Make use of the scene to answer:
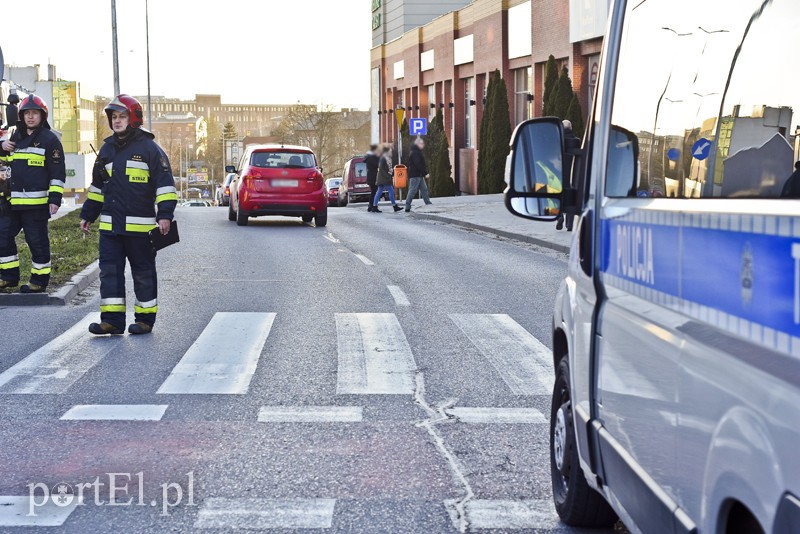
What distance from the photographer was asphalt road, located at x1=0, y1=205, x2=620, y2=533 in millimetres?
4879

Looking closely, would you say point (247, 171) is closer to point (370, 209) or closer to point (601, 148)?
point (370, 209)

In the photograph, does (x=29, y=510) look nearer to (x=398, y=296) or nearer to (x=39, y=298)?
(x=39, y=298)

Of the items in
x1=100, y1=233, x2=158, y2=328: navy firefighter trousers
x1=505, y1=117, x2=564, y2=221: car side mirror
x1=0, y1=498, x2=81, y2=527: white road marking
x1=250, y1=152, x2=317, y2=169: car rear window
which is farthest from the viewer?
x1=250, y1=152, x2=317, y2=169: car rear window

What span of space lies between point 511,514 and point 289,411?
2283 millimetres

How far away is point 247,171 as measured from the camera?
24.9 m

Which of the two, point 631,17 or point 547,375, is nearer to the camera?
point 631,17

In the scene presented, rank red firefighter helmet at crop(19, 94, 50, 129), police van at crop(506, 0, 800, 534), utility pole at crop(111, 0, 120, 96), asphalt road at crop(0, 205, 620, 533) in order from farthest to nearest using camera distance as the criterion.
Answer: utility pole at crop(111, 0, 120, 96)
red firefighter helmet at crop(19, 94, 50, 129)
asphalt road at crop(0, 205, 620, 533)
police van at crop(506, 0, 800, 534)

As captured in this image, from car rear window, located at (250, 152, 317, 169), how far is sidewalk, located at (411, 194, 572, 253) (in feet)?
12.2

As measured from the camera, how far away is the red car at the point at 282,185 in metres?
24.8

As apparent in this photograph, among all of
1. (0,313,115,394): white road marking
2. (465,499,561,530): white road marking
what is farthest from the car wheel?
(465,499,561,530): white road marking

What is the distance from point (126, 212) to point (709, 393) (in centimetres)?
771

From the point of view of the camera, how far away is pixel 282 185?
24.9 meters

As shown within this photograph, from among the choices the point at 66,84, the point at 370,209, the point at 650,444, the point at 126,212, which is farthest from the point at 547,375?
the point at 66,84

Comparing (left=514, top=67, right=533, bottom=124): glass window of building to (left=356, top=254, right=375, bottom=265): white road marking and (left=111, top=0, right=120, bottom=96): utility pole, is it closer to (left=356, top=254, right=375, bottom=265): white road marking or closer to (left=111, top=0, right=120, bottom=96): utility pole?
(left=111, top=0, right=120, bottom=96): utility pole
